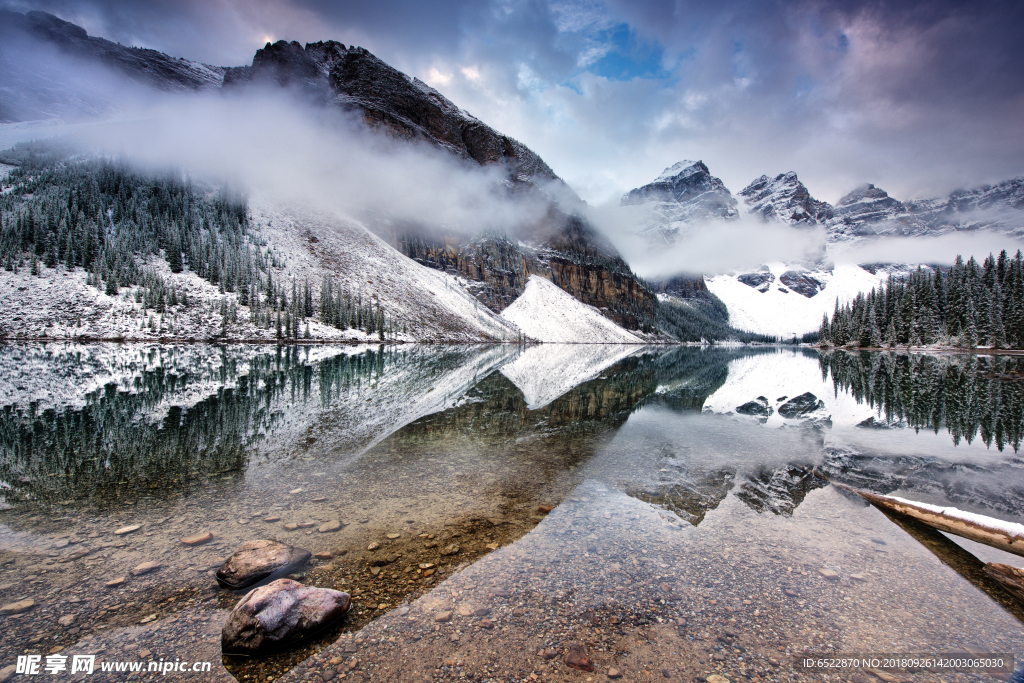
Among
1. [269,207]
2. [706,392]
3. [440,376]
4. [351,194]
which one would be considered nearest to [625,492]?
[706,392]

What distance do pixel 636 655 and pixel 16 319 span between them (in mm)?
96923

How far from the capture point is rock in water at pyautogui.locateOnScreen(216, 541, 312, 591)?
5.48 meters

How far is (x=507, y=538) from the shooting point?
23.7 ft

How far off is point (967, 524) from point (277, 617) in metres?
11.3

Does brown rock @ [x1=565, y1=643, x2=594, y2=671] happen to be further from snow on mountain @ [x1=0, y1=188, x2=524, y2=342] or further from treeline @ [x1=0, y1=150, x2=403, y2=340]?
treeline @ [x1=0, y1=150, x2=403, y2=340]

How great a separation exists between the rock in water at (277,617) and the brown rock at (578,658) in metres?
2.73

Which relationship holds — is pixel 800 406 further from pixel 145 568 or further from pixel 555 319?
pixel 555 319

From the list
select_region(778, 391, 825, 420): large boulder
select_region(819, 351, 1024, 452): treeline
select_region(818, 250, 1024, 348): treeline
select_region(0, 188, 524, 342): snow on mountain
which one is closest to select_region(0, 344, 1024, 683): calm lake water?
select_region(819, 351, 1024, 452): treeline

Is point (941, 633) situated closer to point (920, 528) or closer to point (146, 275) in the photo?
point (920, 528)

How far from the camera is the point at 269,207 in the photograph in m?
122

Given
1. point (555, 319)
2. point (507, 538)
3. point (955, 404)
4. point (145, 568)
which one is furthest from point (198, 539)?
point (555, 319)

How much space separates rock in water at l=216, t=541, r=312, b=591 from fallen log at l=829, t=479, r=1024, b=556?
450 inches

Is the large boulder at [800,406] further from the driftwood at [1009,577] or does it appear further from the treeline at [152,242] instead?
the treeline at [152,242]

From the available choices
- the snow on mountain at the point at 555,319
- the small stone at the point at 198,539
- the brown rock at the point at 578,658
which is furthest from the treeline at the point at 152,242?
the brown rock at the point at 578,658
